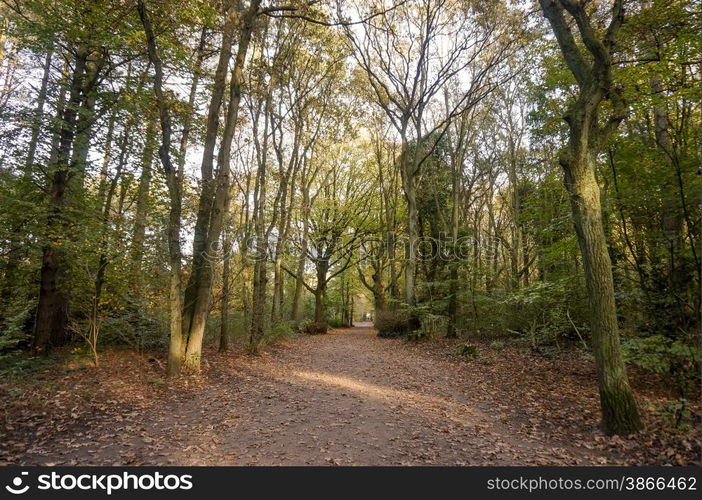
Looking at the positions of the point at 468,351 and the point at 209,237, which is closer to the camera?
the point at 209,237

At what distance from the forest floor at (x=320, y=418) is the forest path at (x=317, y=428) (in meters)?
0.02

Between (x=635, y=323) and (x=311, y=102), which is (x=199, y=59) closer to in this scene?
(x=311, y=102)

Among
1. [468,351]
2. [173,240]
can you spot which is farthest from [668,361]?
[173,240]

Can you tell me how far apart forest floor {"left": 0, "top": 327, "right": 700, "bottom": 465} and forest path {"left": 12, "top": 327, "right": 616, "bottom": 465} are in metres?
0.02

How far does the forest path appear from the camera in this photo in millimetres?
4234

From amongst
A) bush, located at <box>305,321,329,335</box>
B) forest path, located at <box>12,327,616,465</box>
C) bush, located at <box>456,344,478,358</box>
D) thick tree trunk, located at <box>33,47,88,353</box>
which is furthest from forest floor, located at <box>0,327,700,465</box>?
bush, located at <box>305,321,329,335</box>

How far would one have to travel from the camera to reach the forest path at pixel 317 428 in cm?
423

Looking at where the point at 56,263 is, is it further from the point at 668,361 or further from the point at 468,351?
the point at 668,361

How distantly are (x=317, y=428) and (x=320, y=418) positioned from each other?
45 cm

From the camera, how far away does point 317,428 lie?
5.19m

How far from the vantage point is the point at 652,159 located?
6.64 m

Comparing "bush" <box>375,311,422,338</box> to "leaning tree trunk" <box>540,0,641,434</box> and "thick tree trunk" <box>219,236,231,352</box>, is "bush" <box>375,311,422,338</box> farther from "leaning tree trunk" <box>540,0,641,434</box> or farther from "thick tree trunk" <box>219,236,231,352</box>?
"leaning tree trunk" <box>540,0,641,434</box>

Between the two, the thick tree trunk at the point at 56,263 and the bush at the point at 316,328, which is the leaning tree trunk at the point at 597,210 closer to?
the thick tree trunk at the point at 56,263

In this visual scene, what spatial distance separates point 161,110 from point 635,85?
9.56m
